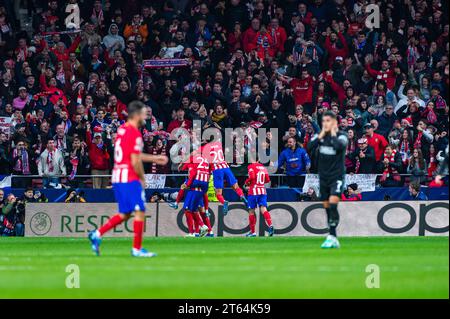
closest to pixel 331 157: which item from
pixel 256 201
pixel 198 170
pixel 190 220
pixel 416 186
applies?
pixel 198 170

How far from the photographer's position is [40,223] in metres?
30.1

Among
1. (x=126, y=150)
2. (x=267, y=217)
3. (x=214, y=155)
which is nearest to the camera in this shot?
(x=126, y=150)

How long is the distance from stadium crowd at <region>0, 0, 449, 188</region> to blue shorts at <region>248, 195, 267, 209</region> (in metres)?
1.58

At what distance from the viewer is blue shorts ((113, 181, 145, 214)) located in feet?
56.2

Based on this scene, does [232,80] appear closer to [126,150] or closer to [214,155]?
[214,155]

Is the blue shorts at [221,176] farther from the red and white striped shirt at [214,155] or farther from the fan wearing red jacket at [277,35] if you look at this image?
the fan wearing red jacket at [277,35]

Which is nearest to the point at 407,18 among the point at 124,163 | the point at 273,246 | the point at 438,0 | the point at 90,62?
the point at 438,0

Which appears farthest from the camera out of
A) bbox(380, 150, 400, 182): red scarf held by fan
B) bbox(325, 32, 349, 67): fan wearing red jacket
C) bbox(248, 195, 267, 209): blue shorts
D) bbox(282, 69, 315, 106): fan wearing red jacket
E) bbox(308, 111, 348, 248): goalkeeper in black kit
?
bbox(325, 32, 349, 67): fan wearing red jacket

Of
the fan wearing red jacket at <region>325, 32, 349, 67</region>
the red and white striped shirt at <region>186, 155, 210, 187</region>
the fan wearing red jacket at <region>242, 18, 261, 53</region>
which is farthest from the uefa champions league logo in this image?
the fan wearing red jacket at <region>325, 32, 349, 67</region>

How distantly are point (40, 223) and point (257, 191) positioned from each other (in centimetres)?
627

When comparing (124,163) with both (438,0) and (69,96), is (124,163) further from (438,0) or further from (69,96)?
(438,0)

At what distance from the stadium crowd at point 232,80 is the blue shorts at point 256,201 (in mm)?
1583

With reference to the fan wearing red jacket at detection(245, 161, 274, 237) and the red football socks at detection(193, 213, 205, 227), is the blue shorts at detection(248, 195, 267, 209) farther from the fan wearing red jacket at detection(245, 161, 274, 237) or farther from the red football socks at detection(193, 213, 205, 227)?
the red football socks at detection(193, 213, 205, 227)

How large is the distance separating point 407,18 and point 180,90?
7.40m
